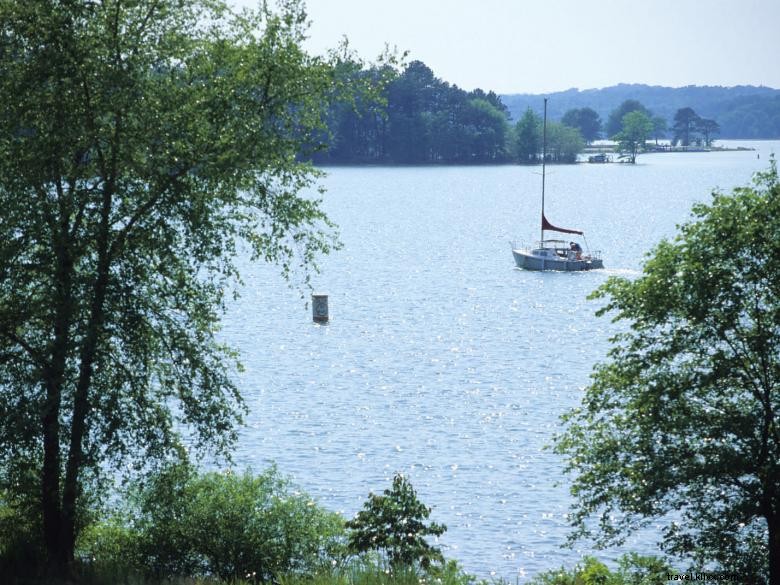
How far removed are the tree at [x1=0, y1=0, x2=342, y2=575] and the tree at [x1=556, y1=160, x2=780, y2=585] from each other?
691 centimetres

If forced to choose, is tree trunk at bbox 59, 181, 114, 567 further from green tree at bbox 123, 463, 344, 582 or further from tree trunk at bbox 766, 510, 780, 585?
tree trunk at bbox 766, 510, 780, 585

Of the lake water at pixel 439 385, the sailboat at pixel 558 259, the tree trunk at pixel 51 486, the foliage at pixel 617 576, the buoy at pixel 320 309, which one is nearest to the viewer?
the foliage at pixel 617 576

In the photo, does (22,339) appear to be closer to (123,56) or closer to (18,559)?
(18,559)

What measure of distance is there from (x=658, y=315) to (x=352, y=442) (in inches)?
840

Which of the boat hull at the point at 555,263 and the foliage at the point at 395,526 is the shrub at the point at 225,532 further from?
the boat hull at the point at 555,263

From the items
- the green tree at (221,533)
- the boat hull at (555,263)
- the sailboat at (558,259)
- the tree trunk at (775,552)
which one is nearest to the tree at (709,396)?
the tree trunk at (775,552)

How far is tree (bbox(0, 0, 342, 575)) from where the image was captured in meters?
18.7

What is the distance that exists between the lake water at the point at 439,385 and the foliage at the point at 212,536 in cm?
855

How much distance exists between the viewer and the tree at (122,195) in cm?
1872

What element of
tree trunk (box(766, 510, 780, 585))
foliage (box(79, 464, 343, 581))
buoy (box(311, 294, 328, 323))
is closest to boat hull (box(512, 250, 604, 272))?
buoy (box(311, 294, 328, 323))

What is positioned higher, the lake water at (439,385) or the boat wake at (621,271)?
the boat wake at (621,271)

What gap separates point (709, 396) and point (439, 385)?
30814 mm

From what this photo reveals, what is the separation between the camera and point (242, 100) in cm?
1956

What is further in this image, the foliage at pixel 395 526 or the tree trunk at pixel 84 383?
the foliage at pixel 395 526
